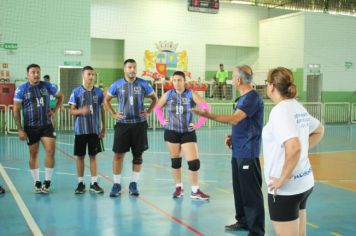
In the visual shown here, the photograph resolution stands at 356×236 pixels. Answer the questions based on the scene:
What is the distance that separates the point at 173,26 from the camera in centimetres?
2425

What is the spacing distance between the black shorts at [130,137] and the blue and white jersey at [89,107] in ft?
1.56

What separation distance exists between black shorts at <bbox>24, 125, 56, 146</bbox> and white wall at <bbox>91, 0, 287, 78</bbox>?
53.2ft

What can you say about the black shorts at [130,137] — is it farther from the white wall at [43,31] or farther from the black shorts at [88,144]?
the white wall at [43,31]

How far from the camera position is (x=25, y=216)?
5.58 metres

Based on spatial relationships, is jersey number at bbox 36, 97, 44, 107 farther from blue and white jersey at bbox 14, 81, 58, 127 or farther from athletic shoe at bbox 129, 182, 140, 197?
athletic shoe at bbox 129, 182, 140, 197

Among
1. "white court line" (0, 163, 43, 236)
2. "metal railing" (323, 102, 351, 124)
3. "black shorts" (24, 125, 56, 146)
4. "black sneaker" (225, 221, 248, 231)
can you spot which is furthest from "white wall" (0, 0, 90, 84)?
"black sneaker" (225, 221, 248, 231)

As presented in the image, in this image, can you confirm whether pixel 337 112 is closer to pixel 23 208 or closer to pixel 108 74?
pixel 108 74

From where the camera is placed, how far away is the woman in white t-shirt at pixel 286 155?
2869 millimetres

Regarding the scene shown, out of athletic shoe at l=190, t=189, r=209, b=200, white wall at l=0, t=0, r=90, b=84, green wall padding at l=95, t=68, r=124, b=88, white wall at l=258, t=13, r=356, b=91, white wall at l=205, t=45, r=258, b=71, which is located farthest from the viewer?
white wall at l=205, t=45, r=258, b=71

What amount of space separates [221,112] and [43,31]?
934 centimetres

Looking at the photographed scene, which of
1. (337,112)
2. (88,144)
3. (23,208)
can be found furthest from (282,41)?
(23,208)

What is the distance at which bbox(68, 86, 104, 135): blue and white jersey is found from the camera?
6.93 metres

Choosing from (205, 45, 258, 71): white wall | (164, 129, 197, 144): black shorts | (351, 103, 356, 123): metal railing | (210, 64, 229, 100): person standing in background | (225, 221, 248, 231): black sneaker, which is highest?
(205, 45, 258, 71): white wall

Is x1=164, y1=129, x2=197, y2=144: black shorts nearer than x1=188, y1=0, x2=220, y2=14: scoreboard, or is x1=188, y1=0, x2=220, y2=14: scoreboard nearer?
x1=164, y1=129, x2=197, y2=144: black shorts
